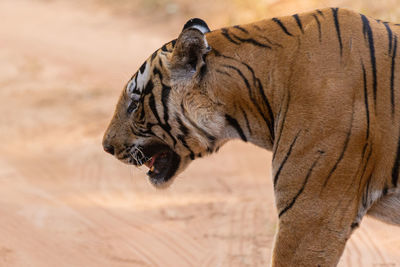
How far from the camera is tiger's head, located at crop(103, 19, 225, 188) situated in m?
3.49

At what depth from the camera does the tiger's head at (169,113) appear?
11.5 feet

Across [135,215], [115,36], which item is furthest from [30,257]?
[115,36]

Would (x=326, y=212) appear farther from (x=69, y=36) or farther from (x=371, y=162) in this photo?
(x=69, y=36)

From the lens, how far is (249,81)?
342 cm

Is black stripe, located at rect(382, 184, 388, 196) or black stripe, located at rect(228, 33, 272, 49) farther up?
black stripe, located at rect(228, 33, 272, 49)

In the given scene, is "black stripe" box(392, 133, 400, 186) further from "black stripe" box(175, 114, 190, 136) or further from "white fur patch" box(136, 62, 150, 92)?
"white fur patch" box(136, 62, 150, 92)

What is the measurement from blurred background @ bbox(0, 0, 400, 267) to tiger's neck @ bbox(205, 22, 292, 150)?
1.89m

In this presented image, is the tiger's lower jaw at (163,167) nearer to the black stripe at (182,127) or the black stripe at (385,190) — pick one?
the black stripe at (182,127)

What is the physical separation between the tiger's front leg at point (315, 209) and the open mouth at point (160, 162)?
0.91 m

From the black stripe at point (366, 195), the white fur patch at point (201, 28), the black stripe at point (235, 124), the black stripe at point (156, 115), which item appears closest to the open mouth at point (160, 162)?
the black stripe at point (156, 115)

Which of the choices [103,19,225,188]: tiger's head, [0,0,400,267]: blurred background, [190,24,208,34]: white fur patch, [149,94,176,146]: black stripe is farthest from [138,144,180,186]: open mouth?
[0,0,400,267]: blurred background

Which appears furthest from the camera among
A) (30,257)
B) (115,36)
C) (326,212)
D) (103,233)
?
(115,36)

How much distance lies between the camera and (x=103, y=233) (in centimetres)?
572

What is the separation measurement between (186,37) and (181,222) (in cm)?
278
